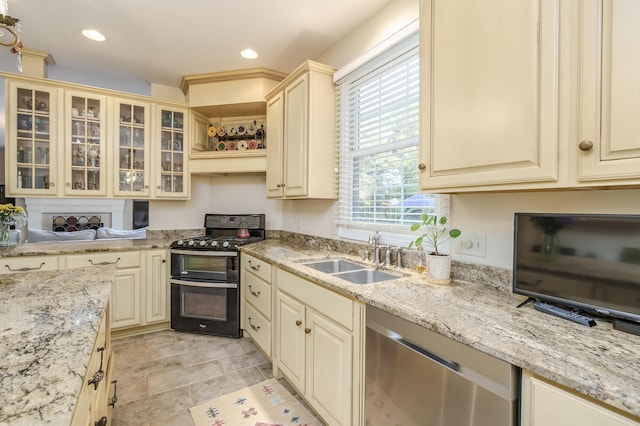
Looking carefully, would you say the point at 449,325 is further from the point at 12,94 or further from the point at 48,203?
the point at 48,203

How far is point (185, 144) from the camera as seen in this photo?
3.39 meters

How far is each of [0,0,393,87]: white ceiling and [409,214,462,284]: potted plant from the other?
1.56m

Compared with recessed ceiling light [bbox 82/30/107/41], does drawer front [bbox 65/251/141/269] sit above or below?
below

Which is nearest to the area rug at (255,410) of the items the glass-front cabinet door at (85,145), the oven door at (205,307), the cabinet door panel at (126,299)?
the oven door at (205,307)

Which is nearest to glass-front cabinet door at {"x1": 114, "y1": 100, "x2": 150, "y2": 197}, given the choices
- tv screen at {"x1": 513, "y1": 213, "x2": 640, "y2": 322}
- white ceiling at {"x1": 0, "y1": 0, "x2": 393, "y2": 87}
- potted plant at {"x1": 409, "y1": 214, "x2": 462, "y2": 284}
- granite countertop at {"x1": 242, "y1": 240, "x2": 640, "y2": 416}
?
white ceiling at {"x1": 0, "y1": 0, "x2": 393, "y2": 87}

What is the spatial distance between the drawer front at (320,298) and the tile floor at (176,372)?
76 centimetres

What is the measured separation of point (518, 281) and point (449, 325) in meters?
0.47

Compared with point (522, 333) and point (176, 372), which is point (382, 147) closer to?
point (522, 333)

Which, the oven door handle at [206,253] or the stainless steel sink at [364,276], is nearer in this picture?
the stainless steel sink at [364,276]

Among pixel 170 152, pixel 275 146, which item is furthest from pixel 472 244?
pixel 170 152

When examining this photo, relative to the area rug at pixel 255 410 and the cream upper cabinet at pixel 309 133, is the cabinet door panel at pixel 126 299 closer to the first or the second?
the area rug at pixel 255 410

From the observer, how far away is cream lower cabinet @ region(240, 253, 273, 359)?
2.34 metres

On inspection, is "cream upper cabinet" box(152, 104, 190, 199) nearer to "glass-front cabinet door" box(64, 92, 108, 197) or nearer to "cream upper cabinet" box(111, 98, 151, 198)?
"cream upper cabinet" box(111, 98, 151, 198)

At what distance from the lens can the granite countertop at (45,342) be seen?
583 millimetres
